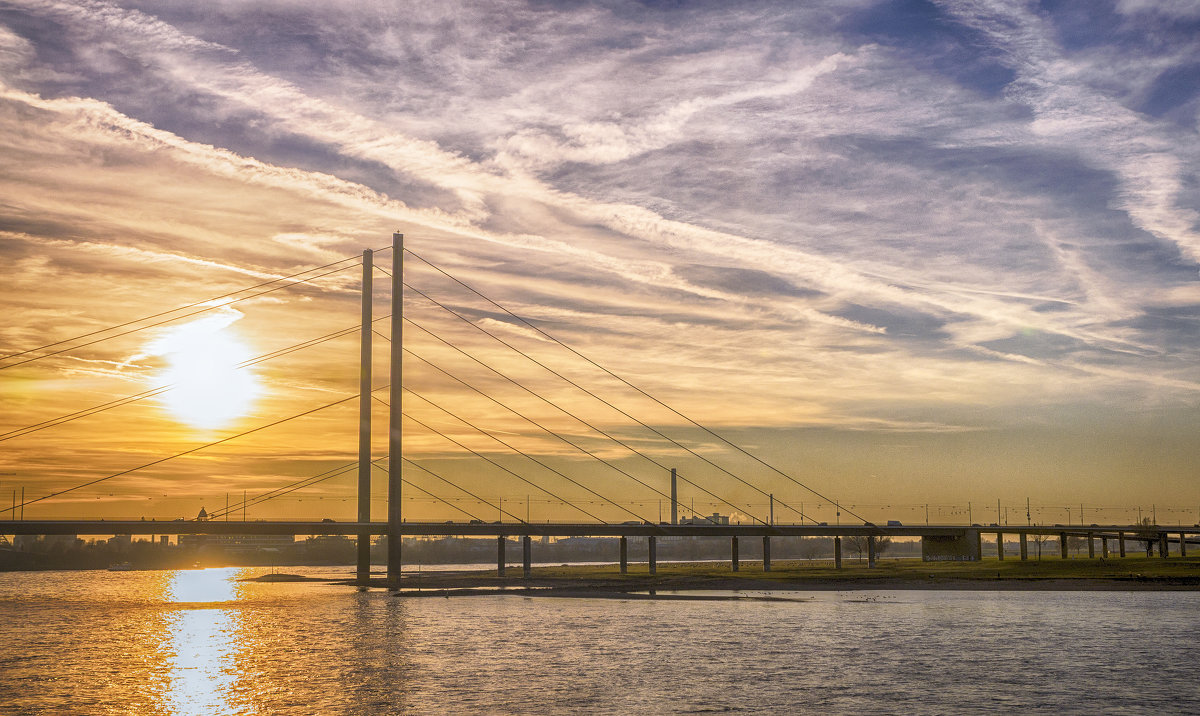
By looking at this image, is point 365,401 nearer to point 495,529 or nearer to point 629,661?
point 495,529

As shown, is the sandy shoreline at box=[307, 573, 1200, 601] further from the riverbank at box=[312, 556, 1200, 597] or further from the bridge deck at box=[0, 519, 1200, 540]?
the bridge deck at box=[0, 519, 1200, 540]

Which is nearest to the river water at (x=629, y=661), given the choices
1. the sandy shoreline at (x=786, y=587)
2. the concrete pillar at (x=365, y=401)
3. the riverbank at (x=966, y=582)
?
the sandy shoreline at (x=786, y=587)

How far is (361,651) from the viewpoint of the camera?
1540 inches

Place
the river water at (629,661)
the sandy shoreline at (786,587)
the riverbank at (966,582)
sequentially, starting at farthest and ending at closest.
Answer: the riverbank at (966,582) → the sandy shoreline at (786,587) → the river water at (629,661)

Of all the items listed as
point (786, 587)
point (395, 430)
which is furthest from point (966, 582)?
point (395, 430)

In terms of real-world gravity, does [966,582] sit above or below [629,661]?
below

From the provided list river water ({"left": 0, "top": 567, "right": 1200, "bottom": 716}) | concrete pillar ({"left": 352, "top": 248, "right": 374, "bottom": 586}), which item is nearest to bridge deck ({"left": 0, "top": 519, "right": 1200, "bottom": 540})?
concrete pillar ({"left": 352, "top": 248, "right": 374, "bottom": 586})

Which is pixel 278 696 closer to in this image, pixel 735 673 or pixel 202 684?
pixel 202 684

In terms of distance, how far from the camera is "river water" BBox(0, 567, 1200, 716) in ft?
85.5

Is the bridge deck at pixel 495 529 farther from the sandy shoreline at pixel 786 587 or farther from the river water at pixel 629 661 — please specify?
the river water at pixel 629 661

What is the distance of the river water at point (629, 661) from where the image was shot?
26.0m

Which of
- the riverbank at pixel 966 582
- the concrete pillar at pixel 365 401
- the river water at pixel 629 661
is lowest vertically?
the riverbank at pixel 966 582

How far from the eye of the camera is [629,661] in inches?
1367

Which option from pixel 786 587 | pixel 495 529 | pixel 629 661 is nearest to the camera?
pixel 629 661
